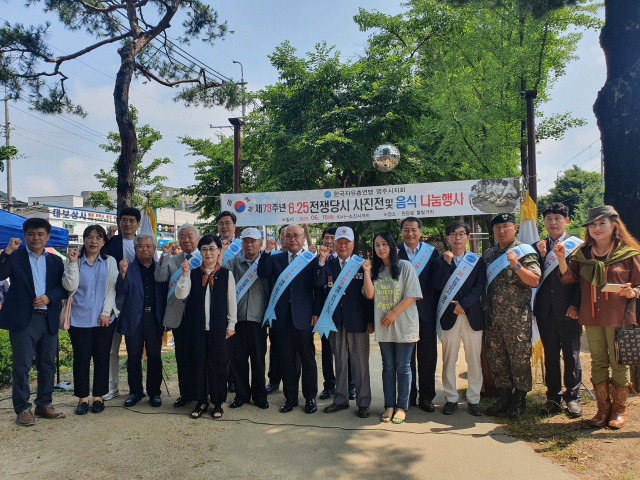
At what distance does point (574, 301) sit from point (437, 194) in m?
4.36

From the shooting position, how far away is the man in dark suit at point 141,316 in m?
4.39

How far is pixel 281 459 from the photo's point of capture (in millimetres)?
3174

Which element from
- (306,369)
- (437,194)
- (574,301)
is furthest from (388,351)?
(437,194)

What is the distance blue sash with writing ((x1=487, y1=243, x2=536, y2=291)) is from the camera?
3846 mm

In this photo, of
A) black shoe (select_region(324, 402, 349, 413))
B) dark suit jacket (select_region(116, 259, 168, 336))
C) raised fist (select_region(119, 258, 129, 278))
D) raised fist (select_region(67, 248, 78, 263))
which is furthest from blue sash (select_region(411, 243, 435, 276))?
raised fist (select_region(67, 248, 78, 263))

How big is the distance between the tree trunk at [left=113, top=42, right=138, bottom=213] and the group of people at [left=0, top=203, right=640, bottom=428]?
7.17 ft

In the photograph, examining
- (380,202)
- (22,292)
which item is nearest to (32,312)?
(22,292)

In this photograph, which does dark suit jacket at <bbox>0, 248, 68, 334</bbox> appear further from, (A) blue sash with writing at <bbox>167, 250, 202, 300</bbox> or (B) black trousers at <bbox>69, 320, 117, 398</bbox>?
(A) blue sash with writing at <bbox>167, 250, 202, 300</bbox>

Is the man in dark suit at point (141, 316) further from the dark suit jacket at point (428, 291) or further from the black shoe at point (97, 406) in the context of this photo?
the dark suit jacket at point (428, 291)

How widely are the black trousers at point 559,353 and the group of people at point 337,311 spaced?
0.04ft

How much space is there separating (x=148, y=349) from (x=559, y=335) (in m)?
3.86

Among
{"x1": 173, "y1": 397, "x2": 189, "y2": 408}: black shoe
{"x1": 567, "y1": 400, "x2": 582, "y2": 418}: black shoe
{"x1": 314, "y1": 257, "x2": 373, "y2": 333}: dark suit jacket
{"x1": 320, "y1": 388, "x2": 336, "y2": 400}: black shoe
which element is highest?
{"x1": 314, "y1": 257, "x2": 373, "y2": 333}: dark suit jacket

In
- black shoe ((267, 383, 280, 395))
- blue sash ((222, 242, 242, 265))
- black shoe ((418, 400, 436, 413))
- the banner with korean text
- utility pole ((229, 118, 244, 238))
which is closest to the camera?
black shoe ((418, 400, 436, 413))

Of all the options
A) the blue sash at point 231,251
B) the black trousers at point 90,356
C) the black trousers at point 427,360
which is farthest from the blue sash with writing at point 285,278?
the black trousers at point 90,356
